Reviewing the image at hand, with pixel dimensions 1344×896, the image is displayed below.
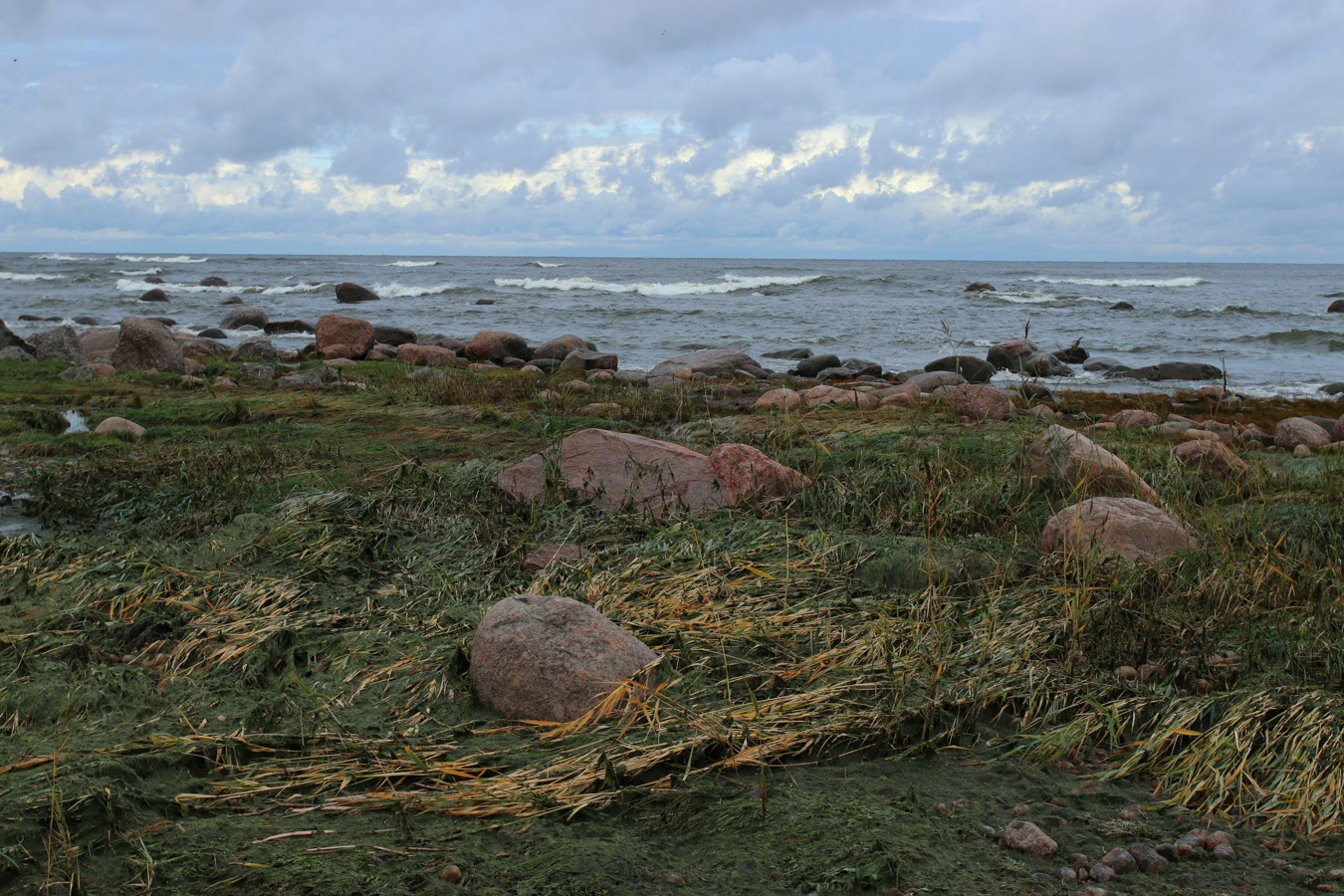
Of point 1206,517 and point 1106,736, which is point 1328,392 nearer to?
point 1206,517

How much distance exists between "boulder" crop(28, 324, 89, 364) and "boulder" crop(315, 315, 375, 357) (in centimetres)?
388

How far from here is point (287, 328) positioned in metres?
23.3

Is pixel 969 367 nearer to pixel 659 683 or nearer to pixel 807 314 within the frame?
pixel 807 314

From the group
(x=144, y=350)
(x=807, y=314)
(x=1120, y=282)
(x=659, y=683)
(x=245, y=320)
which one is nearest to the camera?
(x=659, y=683)

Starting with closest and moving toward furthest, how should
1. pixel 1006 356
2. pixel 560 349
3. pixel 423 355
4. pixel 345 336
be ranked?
pixel 423 355, pixel 345 336, pixel 1006 356, pixel 560 349

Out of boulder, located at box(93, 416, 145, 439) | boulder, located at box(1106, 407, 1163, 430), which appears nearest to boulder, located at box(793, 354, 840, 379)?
boulder, located at box(1106, 407, 1163, 430)

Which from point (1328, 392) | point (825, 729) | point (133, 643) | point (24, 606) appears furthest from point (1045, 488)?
point (1328, 392)

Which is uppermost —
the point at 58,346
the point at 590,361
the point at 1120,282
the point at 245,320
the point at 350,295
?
the point at 1120,282

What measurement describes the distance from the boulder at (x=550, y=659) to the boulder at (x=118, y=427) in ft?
18.3

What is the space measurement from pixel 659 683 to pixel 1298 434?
373 inches

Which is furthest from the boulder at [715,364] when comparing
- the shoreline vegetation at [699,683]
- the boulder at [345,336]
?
the shoreline vegetation at [699,683]

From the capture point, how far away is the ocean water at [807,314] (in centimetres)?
2055

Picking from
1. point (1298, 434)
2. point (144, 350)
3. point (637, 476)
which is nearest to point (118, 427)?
point (637, 476)

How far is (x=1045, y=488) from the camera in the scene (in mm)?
5410
